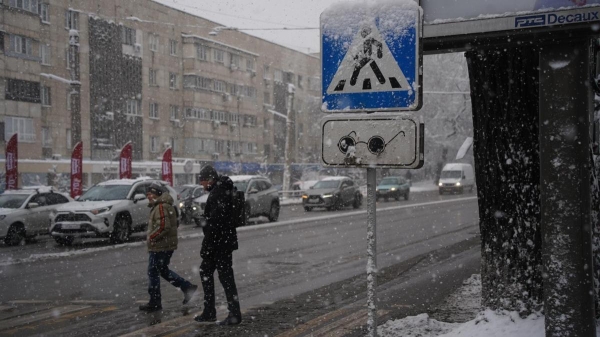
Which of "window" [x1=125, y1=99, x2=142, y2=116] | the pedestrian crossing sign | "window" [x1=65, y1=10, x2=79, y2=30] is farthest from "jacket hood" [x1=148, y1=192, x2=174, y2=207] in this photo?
"window" [x1=125, y1=99, x2=142, y2=116]

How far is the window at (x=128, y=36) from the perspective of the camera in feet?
165

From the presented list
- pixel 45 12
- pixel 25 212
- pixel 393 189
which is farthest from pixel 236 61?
pixel 25 212

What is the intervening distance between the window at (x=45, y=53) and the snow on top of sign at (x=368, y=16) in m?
43.5

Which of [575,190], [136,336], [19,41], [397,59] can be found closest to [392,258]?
[136,336]

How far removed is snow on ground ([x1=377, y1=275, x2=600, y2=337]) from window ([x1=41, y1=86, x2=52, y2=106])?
133 feet

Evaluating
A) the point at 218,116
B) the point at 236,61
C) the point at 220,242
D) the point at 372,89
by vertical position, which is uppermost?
the point at 236,61

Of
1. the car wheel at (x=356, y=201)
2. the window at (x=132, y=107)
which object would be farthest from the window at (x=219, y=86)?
the car wheel at (x=356, y=201)

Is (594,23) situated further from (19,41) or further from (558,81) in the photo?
(19,41)

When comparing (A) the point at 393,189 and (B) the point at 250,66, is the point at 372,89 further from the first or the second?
(B) the point at 250,66

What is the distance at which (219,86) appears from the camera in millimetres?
61500

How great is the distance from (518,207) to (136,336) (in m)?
4.07

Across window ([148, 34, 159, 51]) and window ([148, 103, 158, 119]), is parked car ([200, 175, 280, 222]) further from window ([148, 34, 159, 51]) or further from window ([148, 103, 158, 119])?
window ([148, 34, 159, 51])

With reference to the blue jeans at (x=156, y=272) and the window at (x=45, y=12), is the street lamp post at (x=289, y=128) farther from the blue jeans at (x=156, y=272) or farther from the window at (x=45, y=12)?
the blue jeans at (x=156, y=272)

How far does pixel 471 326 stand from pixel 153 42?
5124 centimetres
